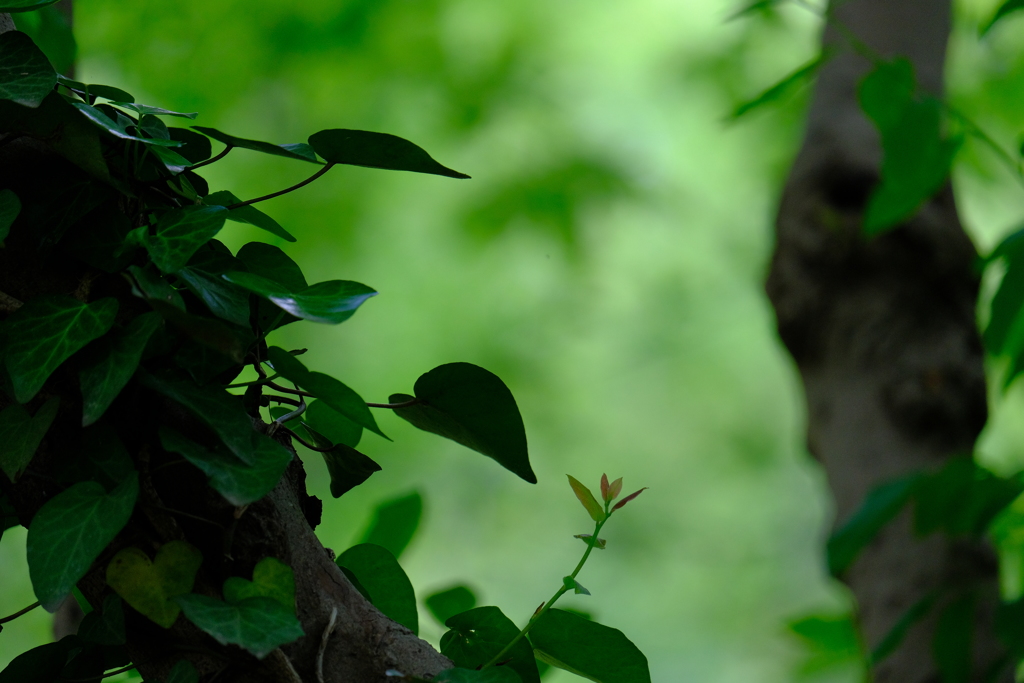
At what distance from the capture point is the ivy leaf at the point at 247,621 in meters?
0.22

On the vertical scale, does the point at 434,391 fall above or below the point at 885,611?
below

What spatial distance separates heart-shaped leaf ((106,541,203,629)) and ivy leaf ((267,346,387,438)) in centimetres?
6

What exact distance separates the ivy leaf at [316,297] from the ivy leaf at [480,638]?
14 cm

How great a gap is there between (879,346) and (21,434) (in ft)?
3.83

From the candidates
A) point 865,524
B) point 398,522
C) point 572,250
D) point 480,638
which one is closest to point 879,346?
point 865,524

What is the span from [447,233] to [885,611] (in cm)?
212

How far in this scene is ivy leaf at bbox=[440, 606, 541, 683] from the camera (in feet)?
1.04

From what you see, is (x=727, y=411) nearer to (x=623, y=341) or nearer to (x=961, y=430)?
(x=623, y=341)

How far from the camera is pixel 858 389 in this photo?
120 centimetres

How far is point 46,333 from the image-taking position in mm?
242

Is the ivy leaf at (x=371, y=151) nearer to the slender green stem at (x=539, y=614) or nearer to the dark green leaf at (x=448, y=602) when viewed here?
the slender green stem at (x=539, y=614)

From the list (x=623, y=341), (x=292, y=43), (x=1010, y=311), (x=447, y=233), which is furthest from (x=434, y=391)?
(x=623, y=341)

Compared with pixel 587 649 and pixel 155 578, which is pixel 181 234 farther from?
pixel 587 649

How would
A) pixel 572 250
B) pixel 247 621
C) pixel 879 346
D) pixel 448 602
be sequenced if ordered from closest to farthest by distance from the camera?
1. pixel 247 621
2. pixel 448 602
3. pixel 879 346
4. pixel 572 250
